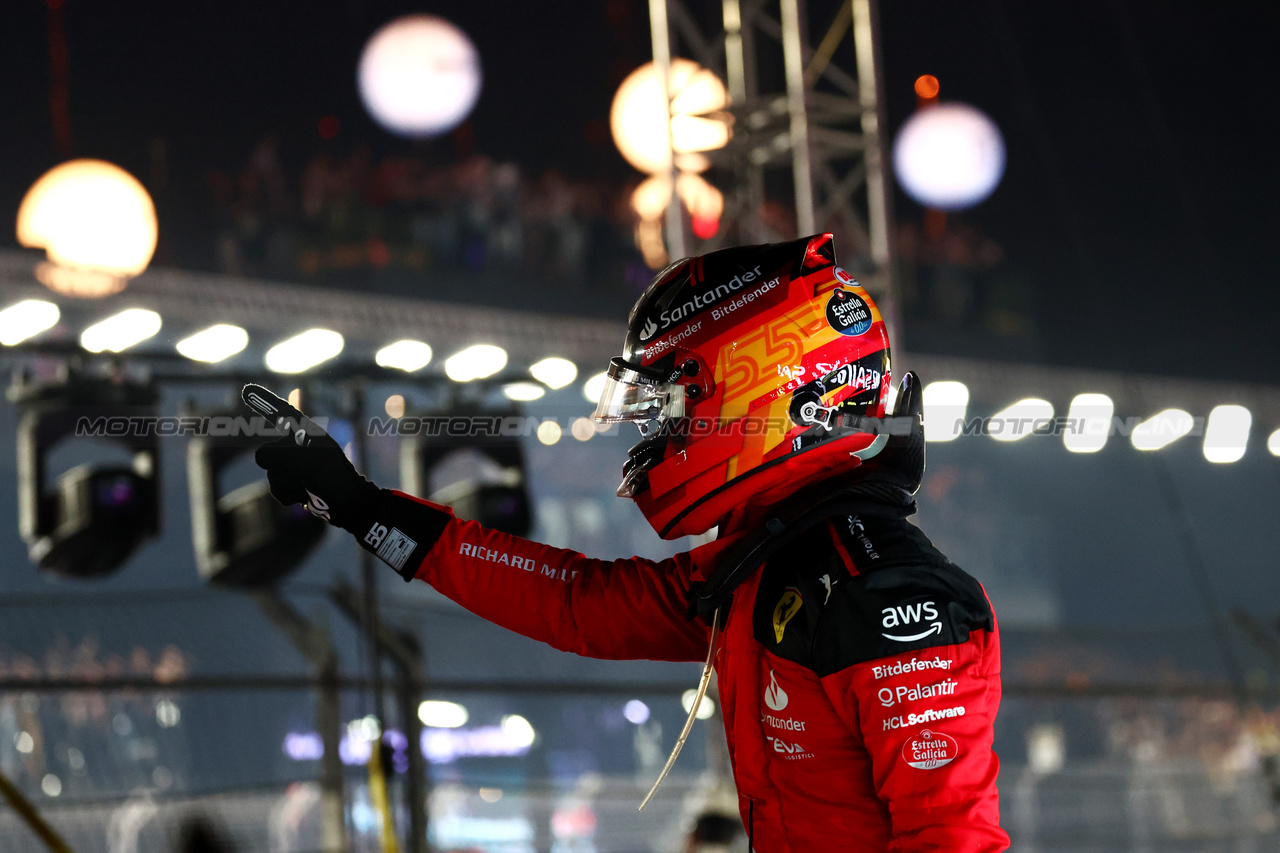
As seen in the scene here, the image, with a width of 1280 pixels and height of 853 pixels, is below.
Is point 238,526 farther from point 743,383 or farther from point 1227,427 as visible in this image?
point 1227,427

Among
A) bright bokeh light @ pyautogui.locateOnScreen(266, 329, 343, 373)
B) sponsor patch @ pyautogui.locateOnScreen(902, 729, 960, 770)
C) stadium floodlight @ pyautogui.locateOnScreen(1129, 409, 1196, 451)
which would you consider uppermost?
bright bokeh light @ pyautogui.locateOnScreen(266, 329, 343, 373)

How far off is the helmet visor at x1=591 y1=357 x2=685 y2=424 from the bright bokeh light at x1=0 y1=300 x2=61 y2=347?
5.04 m

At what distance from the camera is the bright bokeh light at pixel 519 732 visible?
7.41 metres

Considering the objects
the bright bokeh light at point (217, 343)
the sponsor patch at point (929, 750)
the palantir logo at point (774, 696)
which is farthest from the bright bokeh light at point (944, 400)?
the sponsor patch at point (929, 750)

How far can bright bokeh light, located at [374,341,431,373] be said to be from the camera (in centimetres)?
734

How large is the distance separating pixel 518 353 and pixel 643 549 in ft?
21.5

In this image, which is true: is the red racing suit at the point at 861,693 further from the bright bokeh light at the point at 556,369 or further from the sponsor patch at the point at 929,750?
the bright bokeh light at the point at 556,369

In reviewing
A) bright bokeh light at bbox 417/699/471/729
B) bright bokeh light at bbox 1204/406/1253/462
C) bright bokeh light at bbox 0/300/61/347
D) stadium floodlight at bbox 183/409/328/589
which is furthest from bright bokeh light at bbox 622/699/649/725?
bright bokeh light at bbox 1204/406/1253/462

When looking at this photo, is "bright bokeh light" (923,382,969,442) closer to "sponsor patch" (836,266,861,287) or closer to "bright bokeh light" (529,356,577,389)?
"bright bokeh light" (529,356,577,389)

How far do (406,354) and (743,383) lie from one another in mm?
6092

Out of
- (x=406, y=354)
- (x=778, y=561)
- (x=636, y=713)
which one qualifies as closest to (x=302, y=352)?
(x=406, y=354)

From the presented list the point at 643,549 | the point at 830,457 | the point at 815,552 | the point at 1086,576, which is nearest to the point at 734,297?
the point at 830,457

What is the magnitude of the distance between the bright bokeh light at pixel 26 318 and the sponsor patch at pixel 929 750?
5.61 meters

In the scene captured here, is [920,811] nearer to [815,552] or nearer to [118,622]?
[815,552]
